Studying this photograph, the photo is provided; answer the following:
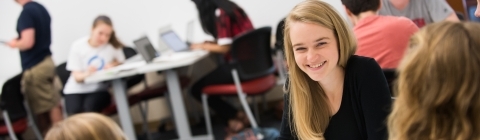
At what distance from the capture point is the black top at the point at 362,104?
131 cm

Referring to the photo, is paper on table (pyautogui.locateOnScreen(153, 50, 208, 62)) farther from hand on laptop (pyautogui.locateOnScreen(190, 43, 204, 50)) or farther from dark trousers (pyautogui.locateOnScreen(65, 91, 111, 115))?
dark trousers (pyautogui.locateOnScreen(65, 91, 111, 115))

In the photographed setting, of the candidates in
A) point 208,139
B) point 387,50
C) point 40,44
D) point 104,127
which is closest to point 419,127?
point 387,50

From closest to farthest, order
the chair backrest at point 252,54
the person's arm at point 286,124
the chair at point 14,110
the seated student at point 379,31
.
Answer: the person's arm at point 286,124 → the seated student at point 379,31 → the chair backrest at point 252,54 → the chair at point 14,110

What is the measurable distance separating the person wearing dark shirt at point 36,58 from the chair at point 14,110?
0.29ft

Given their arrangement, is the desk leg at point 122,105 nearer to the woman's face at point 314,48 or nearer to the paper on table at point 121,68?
the paper on table at point 121,68

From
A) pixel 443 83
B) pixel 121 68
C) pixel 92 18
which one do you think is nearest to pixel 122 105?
pixel 121 68

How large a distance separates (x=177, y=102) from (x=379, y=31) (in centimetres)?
222

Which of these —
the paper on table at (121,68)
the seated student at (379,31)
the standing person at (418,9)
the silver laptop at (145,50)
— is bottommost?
the paper on table at (121,68)

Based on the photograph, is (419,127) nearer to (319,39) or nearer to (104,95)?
(319,39)

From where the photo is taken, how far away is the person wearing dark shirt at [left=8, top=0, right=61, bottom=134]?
398cm

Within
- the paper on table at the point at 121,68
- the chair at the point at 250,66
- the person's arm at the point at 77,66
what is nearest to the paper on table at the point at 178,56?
the paper on table at the point at 121,68

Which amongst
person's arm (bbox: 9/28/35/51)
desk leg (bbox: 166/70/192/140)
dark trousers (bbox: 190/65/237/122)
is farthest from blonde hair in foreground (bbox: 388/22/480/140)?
person's arm (bbox: 9/28/35/51)

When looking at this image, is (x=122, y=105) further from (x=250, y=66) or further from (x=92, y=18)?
(x=92, y=18)

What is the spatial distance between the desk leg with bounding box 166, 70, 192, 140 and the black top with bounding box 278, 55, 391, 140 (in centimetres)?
240
